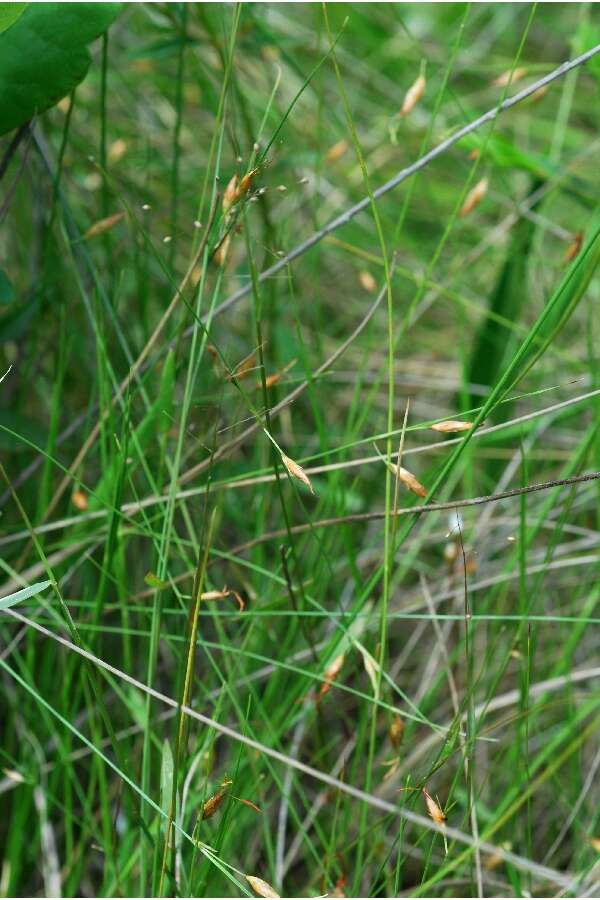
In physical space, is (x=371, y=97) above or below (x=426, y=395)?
above

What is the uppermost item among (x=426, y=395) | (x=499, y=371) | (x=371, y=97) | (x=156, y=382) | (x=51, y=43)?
(x=51, y=43)

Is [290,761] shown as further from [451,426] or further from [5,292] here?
[5,292]

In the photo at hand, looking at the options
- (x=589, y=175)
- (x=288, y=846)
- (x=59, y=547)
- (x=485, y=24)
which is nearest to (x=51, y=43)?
(x=59, y=547)

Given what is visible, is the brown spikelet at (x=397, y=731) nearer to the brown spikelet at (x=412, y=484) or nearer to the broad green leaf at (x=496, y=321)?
the brown spikelet at (x=412, y=484)

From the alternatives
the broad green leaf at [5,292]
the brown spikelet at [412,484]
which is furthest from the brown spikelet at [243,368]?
the broad green leaf at [5,292]

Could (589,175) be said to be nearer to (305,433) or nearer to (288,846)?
(305,433)

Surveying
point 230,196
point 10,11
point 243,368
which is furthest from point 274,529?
point 10,11

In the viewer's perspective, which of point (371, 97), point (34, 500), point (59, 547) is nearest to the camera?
point (59, 547)
